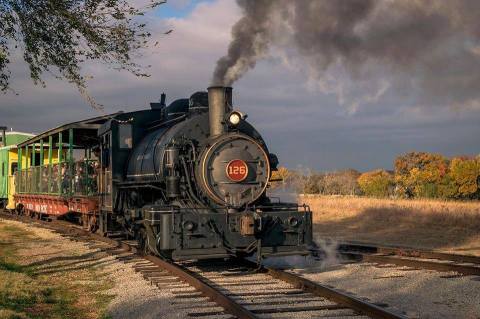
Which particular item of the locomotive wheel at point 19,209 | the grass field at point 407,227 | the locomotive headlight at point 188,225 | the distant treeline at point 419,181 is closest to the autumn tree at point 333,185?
the distant treeline at point 419,181

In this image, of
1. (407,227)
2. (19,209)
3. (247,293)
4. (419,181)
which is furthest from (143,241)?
(419,181)

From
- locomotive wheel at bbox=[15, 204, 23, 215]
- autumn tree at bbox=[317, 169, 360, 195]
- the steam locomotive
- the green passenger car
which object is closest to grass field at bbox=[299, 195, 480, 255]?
the steam locomotive

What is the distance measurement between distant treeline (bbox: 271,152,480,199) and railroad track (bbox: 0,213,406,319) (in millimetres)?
38115

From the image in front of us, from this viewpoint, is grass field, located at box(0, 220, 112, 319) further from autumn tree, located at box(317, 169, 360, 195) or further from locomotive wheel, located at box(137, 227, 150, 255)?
autumn tree, located at box(317, 169, 360, 195)

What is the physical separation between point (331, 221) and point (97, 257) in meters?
14.7

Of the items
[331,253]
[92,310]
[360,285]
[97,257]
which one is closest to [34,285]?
[92,310]

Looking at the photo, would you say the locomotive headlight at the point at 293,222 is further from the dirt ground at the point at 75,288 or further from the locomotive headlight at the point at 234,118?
the dirt ground at the point at 75,288

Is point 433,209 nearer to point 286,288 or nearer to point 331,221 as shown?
point 331,221

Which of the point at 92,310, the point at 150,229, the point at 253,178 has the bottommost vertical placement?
the point at 92,310

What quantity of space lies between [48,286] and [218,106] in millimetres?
4198

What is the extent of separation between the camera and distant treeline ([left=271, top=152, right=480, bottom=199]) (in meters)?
60.4

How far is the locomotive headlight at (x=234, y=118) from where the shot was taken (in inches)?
411

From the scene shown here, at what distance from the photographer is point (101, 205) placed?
14.2m

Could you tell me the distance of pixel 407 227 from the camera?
70.5 feet
